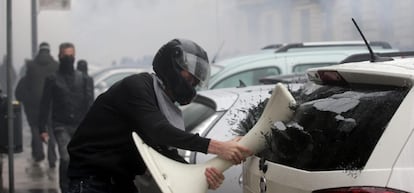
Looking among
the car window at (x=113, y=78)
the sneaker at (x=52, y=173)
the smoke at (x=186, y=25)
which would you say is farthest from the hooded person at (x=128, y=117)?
the smoke at (x=186, y=25)

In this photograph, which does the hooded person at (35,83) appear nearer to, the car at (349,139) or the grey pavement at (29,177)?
the grey pavement at (29,177)

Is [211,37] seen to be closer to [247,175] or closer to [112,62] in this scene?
[112,62]

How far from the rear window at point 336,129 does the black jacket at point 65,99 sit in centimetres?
499

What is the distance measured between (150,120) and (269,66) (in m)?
5.44

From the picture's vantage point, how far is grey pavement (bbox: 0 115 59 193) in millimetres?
7598

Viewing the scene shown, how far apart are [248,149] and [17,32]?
815 centimetres

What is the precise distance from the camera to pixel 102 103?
3.36m

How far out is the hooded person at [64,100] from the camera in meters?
7.66

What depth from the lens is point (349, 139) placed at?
101 inches

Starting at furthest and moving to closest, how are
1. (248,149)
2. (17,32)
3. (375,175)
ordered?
(17,32) → (248,149) → (375,175)

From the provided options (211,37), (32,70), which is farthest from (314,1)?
(32,70)

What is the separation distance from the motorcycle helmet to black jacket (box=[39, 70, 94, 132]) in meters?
4.49

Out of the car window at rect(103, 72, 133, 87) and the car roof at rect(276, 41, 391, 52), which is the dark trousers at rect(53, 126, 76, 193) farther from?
the car window at rect(103, 72, 133, 87)

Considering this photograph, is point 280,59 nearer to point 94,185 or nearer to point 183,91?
point 183,91
